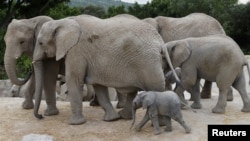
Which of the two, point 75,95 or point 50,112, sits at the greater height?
point 75,95

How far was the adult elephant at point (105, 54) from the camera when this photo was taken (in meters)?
5.45

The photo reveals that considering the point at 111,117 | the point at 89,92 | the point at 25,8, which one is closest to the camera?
the point at 111,117

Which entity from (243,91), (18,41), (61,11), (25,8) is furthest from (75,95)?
(61,11)

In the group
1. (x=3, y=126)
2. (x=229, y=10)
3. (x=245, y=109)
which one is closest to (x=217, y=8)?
(x=229, y=10)

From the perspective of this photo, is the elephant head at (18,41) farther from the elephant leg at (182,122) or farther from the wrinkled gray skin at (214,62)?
the elephant leg at (182,122)

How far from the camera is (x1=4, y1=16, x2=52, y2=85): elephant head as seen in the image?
6082 millimetres

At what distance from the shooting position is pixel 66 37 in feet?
18.8

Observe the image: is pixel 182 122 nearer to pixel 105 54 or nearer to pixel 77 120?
pixel 105 54

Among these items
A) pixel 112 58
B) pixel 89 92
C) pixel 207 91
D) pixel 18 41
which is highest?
pixel 18 41

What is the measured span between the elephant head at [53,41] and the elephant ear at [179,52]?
1.68 metres

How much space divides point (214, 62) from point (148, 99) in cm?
172

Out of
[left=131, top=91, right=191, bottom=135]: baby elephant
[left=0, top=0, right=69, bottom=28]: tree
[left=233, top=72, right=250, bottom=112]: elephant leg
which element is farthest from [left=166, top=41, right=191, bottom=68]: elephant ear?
[left=0, top=0, right=69, bottom=28]: tree

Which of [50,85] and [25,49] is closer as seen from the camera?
[25,49]

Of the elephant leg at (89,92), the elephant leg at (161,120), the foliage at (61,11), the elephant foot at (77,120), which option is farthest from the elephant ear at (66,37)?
the foliage at (61,11)
